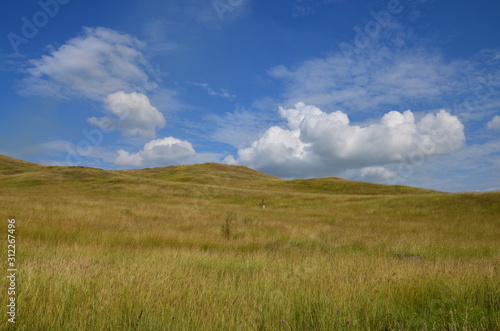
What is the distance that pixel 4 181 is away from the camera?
5309 centimetres

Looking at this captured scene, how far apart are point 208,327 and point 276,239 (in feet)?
28.3

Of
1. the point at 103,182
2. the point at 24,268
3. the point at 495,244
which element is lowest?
the point at 495,244

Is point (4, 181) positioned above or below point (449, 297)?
above

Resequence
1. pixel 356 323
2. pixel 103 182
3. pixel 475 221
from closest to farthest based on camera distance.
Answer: pixel 356 323 < pixel 475 221 < pixel 103 182

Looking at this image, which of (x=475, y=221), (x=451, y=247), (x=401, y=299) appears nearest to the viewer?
(x=401, y=299)

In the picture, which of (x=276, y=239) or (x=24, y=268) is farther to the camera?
(x=276, y=239)

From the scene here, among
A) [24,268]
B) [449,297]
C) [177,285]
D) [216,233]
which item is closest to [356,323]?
[449,297]

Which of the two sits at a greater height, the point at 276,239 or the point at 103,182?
the point at 103,182

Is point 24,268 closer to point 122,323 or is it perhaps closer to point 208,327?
point 122,323

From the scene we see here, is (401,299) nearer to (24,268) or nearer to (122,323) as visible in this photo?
(122,323)

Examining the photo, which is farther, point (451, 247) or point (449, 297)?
point (451, 247)

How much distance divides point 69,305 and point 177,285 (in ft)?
4.61

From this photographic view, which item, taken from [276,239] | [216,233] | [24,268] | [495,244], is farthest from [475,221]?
[24,268]

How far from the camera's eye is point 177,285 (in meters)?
4.42
